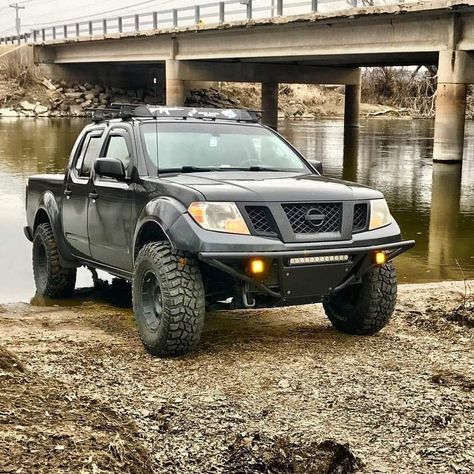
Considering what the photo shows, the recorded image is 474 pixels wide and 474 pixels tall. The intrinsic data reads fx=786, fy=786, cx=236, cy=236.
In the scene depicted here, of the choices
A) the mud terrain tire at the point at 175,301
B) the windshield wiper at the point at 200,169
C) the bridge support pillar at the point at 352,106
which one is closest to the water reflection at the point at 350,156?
the bridge support pillar at the point at 352,106

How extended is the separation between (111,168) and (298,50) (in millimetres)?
28540

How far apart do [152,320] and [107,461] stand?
8.02 feet

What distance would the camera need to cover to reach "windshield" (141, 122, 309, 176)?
6.65m

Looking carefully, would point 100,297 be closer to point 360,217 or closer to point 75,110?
point 360,217

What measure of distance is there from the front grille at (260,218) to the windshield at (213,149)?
1.21 meters

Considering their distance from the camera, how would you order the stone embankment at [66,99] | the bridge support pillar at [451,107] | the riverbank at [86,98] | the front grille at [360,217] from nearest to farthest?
the front grille at [360,217] → the bridge support pillar at [451,107] → the stone embankment at [66,99] → the riverbank at [86,98]

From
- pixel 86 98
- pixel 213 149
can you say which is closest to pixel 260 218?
pixel 213 149

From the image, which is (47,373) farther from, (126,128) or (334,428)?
(126,128)

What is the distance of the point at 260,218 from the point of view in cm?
555

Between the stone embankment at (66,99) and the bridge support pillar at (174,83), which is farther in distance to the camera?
the stone embankment at (66,99)

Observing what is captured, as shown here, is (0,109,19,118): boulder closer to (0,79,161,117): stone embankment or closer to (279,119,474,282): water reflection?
(0,79,161,117): stone embankment

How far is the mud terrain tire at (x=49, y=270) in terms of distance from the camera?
8.43m

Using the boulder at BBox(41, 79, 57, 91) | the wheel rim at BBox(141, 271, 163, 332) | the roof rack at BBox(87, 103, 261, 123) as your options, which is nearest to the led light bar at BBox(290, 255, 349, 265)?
the wheel rim at BBox(141, 271, 163, 332)

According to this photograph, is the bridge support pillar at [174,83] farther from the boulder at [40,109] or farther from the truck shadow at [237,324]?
the truck shadow at [237,324]
